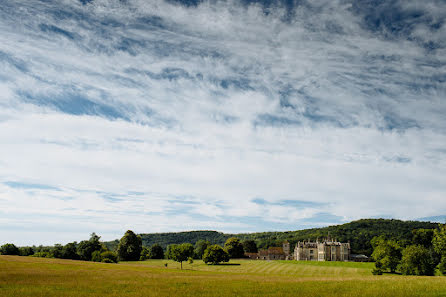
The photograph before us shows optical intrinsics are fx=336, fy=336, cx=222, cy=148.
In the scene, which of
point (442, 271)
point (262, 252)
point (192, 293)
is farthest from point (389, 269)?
point (262, 252)

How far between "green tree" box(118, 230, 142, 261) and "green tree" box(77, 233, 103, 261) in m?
7.09

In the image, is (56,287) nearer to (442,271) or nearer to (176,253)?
(176,253)

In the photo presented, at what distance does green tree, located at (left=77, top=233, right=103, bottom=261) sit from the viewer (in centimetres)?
11325

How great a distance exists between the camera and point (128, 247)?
385 ft

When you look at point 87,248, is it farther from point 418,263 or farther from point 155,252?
point 418,263

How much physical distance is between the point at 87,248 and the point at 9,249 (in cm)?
2743

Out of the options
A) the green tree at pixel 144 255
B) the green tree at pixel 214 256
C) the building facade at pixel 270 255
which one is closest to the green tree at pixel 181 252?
the green tree at pixel 214 256

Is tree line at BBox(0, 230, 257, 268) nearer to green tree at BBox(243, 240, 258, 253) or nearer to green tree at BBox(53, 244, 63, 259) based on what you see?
green tree at BBox(53, 244, 63, 259)

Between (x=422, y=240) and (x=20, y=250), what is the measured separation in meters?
154

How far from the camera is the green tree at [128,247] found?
117625 millimetres

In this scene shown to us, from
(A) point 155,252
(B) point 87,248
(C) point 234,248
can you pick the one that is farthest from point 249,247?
(B) point 87,248

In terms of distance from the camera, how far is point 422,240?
13488 cm

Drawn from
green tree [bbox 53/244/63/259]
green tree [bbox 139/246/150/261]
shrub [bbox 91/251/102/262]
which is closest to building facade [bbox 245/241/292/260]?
green tree [bbox 139/246/150/261]

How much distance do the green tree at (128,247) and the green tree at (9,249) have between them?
35.4 meters
